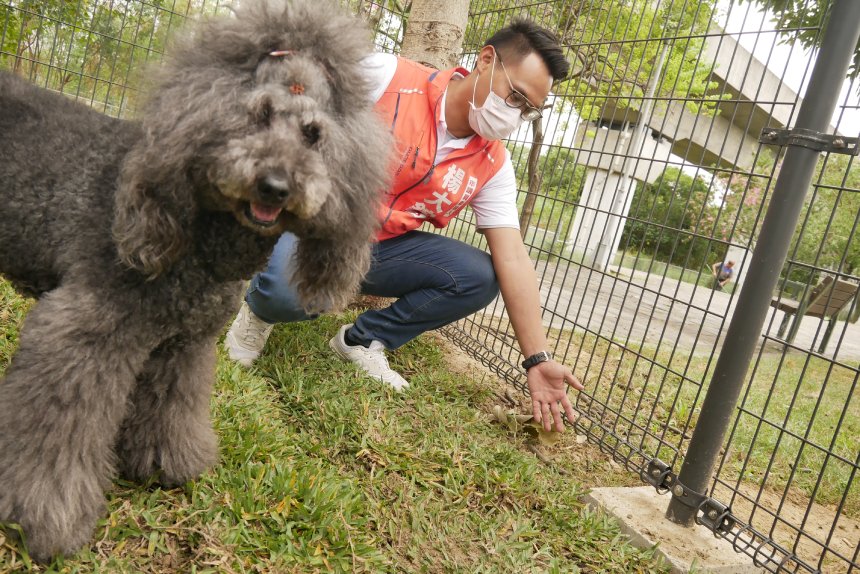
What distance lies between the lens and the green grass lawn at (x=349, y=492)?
177cm

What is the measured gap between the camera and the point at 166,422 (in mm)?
1938

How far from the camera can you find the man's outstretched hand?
8.21ft

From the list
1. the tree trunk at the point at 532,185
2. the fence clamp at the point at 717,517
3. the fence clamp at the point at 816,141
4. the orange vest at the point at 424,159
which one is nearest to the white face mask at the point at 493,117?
the orange vest at the point at 424,159

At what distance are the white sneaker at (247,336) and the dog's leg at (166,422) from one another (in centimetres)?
91

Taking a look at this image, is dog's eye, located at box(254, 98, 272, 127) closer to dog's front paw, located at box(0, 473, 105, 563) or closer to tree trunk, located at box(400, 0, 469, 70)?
dog's front paw, located at box(0, 473, 105, 563)

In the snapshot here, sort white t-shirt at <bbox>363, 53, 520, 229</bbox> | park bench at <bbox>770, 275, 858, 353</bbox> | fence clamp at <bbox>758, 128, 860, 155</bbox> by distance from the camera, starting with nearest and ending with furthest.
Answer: fence clamp at <bbox>758, 128, 860, 155</bbox>
park bench at <bbox>770, 275, 858, 353</bbox>
white t-shirt at <bbox>363, 53, 520, 229</bbox>

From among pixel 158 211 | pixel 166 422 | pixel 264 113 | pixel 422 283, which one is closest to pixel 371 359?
pixel 422 283

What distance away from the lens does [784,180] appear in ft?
7.50

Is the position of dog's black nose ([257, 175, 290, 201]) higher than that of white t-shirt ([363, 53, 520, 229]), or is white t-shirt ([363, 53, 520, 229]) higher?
white t-shirt ([363, 53, 520, 229])

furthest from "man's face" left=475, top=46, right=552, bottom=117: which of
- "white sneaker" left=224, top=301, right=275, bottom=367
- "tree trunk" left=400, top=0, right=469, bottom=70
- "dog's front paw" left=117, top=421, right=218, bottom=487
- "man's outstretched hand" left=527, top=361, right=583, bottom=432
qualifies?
"dog's front paw" left=117, top=421, right=218, bottom=487

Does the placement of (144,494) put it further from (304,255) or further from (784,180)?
(784,180)

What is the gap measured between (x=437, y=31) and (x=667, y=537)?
10.0 ft

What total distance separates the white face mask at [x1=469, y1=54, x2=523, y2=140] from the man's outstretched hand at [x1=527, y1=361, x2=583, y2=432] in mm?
1014

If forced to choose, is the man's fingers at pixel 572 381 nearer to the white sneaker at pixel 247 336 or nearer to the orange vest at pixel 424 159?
the orange vest at pixel 424 159
